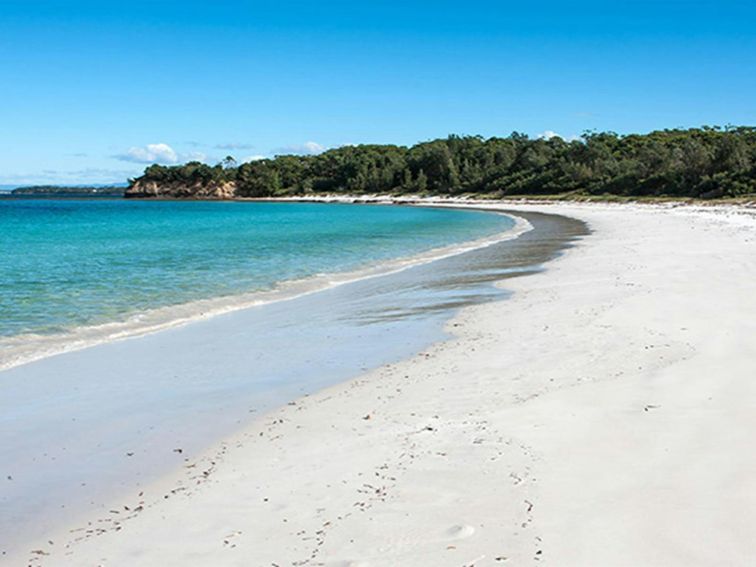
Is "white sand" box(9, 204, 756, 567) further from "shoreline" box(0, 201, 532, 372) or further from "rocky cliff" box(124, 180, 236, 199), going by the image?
"rocky cliff" box(124, 180, 236, 199)

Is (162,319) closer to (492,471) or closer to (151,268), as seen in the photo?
(492,471)

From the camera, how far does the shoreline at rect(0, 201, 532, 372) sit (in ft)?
36.2

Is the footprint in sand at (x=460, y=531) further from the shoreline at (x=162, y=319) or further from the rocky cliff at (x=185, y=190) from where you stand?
the rocky cliff at (x=185, y=190)

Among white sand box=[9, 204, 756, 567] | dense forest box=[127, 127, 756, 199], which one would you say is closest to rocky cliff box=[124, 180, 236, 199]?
dense forest box=[127, 127, 756, 199]

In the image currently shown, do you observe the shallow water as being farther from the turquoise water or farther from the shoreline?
the turquoise water

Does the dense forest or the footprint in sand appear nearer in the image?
the footprint in sand

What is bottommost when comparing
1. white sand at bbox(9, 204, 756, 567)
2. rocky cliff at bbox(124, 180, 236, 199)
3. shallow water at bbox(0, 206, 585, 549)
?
shallow water at bbox(0, 206, 585, 549)

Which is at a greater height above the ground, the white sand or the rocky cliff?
the rocky cliff

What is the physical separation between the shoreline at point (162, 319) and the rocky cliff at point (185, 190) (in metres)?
158

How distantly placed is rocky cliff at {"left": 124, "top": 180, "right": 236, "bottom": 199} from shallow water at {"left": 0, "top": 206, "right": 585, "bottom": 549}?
165 metres

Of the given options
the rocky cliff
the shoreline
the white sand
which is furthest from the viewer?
the rocky cliff

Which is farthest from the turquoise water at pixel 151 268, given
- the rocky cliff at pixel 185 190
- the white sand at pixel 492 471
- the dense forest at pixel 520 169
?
the rocky cliff at pixel 185 190

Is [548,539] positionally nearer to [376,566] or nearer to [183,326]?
[376,566]

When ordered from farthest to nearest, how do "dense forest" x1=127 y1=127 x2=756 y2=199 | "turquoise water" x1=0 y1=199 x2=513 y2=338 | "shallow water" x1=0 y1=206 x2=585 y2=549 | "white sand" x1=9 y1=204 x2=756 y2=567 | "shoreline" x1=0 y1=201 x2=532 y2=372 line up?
"dense forest" x1=127 y1=127 x2=756 y2=199
"turquoise water" x1=0 y1=199 x2=513 y2=338
"shoreline" x1=0 y1=201 x2=532 y2=372
"shallow water" x1=0 y1=206 x2=585 y2=549
"white sand" x1=9 y1=204 x2=756 y2=567
